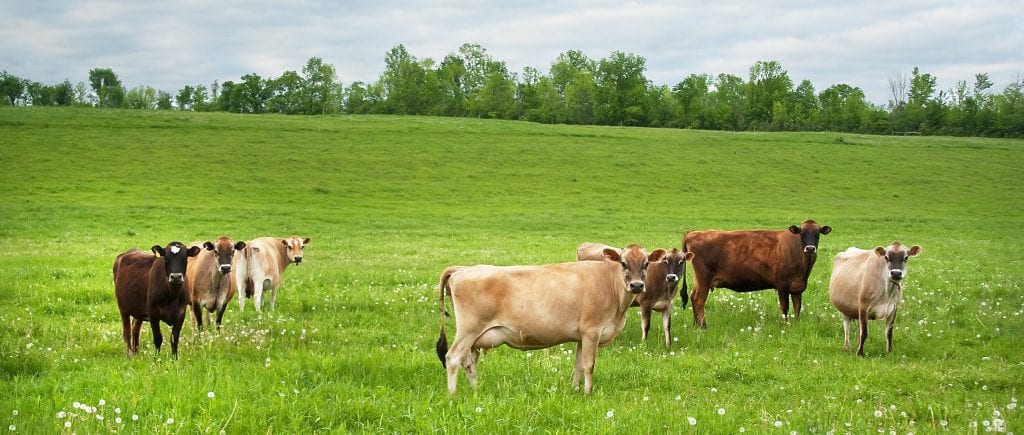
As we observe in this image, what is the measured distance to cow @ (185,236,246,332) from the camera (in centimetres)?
1336

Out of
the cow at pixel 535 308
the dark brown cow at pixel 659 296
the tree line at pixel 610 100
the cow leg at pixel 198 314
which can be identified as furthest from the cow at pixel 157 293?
the tree line at pixel 610 100

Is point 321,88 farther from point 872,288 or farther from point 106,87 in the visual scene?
point 872,288

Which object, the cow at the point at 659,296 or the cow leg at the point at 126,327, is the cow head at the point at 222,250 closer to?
the cow leg at the point at 126,327

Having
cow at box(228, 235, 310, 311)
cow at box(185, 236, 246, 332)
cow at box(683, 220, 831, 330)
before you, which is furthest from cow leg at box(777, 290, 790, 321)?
cow at box(185, 236, 246, 332)

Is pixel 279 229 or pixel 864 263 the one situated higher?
pixel 864 263

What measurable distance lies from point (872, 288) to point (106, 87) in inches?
6141

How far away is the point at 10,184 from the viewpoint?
4325 centimetres

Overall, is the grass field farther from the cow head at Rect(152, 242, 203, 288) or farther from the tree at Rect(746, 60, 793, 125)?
the tree at Rect(746, 60, 793, 125)

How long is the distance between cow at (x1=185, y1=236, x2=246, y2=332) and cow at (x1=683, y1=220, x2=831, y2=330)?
27.6 ft

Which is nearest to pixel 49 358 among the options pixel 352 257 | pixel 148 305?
pixel 148 305

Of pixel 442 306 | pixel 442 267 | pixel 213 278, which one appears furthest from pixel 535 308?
pixel 442 267

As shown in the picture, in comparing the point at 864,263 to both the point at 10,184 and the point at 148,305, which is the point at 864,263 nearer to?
the point at 148,305

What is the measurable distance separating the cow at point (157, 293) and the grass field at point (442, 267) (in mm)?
356

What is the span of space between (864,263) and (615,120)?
103 meters
